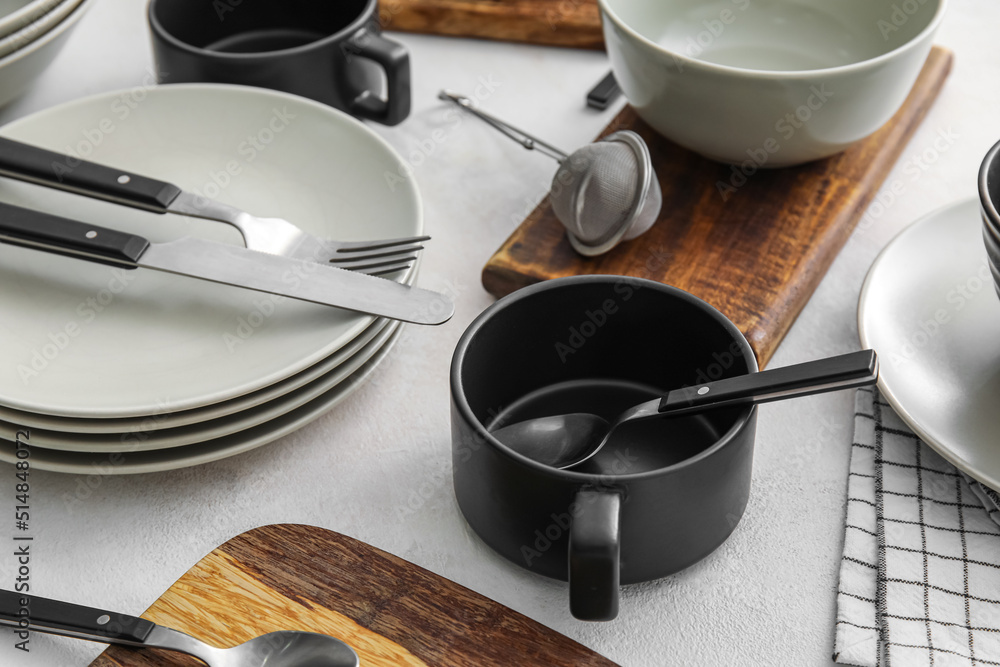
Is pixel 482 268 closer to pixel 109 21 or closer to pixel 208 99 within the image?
pixel 208 99

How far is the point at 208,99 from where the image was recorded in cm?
80

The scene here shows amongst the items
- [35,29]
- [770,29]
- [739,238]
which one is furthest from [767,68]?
[35,29]

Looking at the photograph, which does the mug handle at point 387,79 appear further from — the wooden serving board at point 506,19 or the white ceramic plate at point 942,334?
the white ceramic plate at point 942,334

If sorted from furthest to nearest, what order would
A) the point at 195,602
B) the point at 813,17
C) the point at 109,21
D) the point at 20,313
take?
the point at 109,21, the point at 813,17, the point at 20,313, the point at 195,602

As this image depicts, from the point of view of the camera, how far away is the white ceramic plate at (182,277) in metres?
0.59

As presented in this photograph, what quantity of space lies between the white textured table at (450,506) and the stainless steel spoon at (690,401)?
0.08 metres

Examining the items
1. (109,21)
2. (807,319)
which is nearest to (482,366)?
(807,319)

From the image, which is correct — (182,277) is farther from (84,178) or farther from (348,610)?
(348,610)

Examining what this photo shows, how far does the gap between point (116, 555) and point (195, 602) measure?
0.30 ft

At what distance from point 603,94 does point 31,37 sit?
1.74 ft

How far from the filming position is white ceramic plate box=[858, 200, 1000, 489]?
0.58 meters

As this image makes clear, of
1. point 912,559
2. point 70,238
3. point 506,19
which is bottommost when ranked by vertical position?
point 912,559

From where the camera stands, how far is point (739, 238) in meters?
0.76

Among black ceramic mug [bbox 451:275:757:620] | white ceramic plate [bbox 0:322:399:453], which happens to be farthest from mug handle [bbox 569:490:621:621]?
white ceramic plate [bbox 0:322:399:453]
